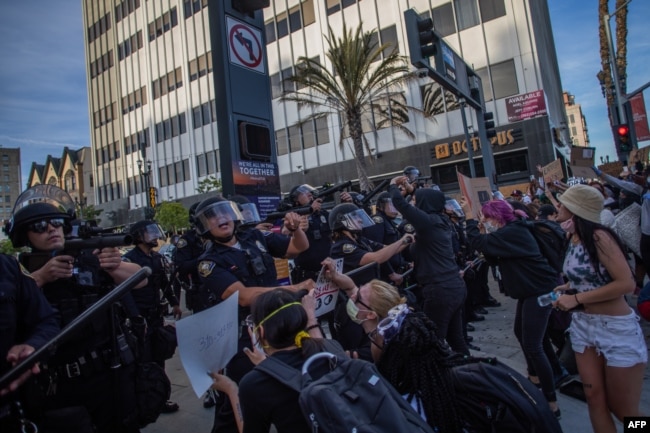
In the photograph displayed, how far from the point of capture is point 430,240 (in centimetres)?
423

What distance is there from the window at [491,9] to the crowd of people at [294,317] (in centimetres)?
2048

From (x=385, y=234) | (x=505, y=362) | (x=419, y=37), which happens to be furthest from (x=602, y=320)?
(x=419, y=37)

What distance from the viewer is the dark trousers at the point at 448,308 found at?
160 inches

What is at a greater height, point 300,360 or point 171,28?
point 171,28

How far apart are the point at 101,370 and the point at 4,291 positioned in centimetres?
78

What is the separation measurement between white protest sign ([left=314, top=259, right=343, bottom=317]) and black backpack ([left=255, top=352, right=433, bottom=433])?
1.41 meters

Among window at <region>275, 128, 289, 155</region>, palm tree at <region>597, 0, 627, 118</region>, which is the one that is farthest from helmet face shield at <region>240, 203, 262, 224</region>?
window at <region>275, 128, 289, 155</region>

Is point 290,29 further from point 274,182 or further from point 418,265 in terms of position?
point 418,265

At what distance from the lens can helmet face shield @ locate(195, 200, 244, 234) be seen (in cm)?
320

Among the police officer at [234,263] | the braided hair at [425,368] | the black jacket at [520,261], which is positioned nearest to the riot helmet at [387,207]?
the black jacket at [520,261]

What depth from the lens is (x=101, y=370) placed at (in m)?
2.55

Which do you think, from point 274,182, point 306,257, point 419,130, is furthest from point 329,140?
point 306,257

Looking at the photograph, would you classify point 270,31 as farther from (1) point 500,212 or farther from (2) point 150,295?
(1) point 500,212

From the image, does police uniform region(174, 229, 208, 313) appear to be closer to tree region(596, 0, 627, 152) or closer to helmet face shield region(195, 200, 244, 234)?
helmet face shield region(195, 200, 244, 234)
